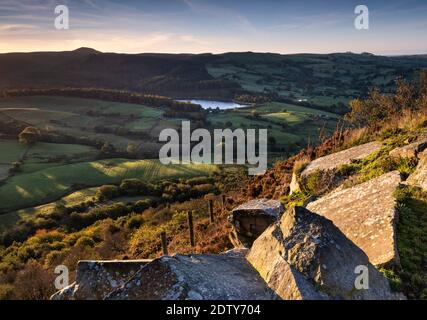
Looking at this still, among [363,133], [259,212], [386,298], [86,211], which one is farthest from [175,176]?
[386,298]

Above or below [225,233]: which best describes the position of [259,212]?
above

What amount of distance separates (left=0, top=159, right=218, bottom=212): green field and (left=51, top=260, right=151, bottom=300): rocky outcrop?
6219 centimetres

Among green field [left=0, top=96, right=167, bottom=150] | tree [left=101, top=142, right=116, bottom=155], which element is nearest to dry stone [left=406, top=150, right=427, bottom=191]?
tree [left=101, top=142, right=116, bottom=155]

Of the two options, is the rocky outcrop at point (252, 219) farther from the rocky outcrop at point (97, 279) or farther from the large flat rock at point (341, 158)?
the rocky outcrop at point (97, 279)

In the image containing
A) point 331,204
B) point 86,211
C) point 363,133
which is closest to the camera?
point 331,204

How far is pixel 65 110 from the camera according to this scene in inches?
5832

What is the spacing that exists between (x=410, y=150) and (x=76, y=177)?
234ft

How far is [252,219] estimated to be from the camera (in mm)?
12445

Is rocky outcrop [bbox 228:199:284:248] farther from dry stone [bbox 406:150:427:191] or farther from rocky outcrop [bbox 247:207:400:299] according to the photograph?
rocky outcrop [bbox 247:207:400:299]

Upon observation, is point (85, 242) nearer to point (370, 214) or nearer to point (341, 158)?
point (341, 158)

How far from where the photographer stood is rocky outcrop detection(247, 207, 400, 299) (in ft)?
18.8

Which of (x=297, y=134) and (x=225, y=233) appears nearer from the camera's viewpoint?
(x=225, y=233)

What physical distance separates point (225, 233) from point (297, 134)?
9429cm
